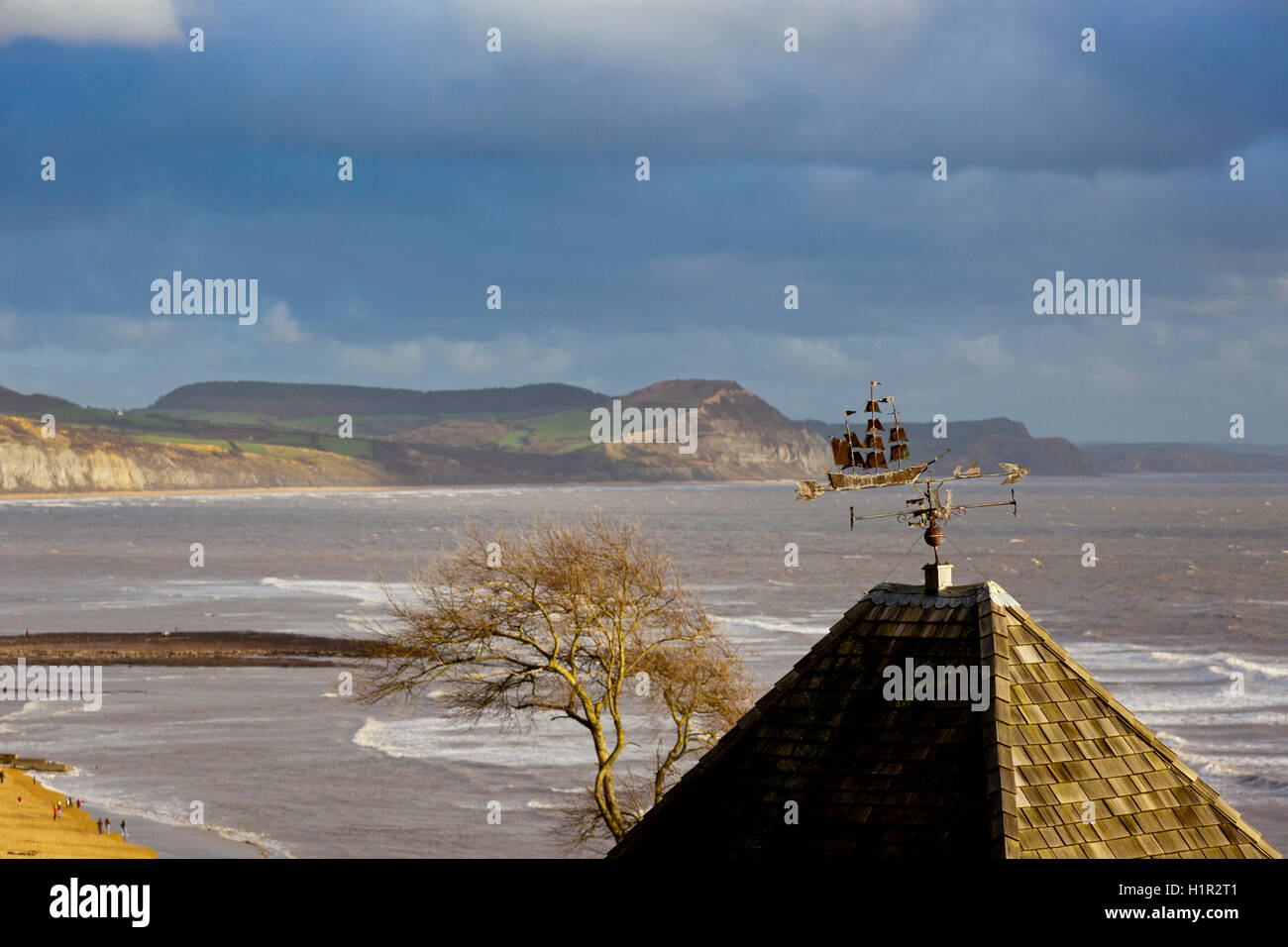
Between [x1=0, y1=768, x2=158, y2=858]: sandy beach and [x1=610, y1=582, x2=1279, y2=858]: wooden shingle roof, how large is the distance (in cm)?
2437

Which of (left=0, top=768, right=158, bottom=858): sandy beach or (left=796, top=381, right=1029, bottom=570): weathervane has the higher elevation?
(left=796, top=381, right=1029, bottom=570): weathervane

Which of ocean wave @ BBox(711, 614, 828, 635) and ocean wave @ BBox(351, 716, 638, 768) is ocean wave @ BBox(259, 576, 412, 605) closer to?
ocean wave @ BBox(711, 614, 828, 635)

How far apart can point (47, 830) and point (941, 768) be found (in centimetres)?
2980

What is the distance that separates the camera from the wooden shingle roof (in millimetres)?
9406

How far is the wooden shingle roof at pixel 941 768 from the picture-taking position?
Result: 30.9ft

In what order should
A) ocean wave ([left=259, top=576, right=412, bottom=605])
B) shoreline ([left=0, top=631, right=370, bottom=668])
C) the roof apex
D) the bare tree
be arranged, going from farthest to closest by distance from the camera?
1. ocean wave ([left=259, top=576, right=412, bottom=605])
2. shoreline ([left=0, top=631, right=370, bottom=668])
3. the bare tree
4. the roof apex

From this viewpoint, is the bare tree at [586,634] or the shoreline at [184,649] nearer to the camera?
the bare tree at [586,634]

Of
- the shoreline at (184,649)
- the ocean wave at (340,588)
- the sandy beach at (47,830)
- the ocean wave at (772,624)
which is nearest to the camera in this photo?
the sandy beach at (47,830)

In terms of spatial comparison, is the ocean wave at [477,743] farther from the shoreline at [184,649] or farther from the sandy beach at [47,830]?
the shoreline at [184,649]

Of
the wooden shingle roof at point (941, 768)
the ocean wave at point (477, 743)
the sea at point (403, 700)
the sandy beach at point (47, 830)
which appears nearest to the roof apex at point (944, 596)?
the wooden shingle roof at point (941, 768)

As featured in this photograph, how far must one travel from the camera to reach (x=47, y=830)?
32.9 meters

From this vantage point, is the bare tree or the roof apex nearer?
the roof apex

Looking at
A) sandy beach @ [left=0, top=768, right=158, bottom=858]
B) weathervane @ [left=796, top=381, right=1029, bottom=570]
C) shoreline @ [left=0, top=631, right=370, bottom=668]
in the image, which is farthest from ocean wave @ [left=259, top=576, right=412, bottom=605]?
weathervane @ [left=796, top=381, right=1029, bottom=570]

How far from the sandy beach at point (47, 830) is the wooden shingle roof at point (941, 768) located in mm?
24371
